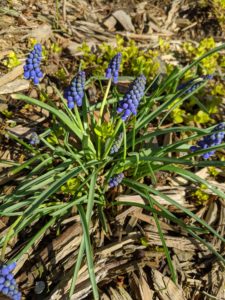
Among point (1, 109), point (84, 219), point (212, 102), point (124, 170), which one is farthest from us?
point (212, 102)

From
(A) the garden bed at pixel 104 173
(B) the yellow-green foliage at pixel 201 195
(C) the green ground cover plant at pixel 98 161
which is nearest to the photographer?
(C) the green ground cover plant at pixel 98 161

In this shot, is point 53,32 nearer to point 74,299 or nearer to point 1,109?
point 1,109

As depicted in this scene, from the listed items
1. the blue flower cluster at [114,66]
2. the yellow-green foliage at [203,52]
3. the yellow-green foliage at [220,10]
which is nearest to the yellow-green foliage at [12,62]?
the blue flower cluster at [114,66]

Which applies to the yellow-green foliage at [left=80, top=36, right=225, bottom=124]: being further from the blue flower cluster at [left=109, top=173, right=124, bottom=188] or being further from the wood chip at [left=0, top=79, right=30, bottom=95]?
the blue flower cluster at [left=109, top=173, right=124, bottom=188]

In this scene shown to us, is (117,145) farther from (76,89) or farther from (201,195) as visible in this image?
(201,195)

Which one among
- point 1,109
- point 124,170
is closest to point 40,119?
point 1,109

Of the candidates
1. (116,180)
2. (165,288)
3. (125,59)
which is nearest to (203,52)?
(125,59)

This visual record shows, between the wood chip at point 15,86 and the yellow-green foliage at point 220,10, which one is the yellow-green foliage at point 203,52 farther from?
the wood chip at point 15,86
